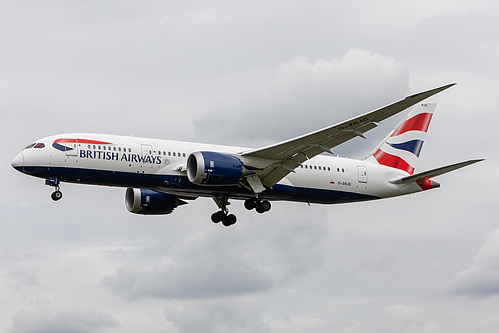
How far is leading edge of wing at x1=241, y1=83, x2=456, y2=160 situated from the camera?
38.1m

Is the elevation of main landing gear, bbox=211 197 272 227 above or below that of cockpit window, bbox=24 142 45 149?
below

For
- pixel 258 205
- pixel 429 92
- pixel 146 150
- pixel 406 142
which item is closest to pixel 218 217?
pixel 258 205

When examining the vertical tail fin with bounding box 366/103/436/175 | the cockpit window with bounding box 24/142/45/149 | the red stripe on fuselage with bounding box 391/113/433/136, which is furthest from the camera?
the red stripe on fuselage with bounding box 391/113/433/136

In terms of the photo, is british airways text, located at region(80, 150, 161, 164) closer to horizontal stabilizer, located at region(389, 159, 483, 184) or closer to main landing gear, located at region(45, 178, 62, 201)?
main landing gear, located at region(45, 178, 62, 201)

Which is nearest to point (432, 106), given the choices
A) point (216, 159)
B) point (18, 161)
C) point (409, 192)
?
point (409, 192)

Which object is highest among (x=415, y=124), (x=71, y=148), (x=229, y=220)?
(x=415, y=124)

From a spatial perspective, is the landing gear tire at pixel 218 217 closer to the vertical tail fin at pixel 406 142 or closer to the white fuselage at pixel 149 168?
the white fuselage at pixel 149 168

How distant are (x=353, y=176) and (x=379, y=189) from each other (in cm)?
218

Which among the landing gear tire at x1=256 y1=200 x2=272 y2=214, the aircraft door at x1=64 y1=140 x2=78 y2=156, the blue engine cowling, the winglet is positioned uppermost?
the blue engine cowling

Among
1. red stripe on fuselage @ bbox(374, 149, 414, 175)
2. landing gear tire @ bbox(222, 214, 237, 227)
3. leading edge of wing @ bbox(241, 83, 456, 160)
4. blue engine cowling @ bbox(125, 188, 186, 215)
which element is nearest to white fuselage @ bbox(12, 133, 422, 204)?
leading edge of wing @ bbox(241, 83, 456, 160)

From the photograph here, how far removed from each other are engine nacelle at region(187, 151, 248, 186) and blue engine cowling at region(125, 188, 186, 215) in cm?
831

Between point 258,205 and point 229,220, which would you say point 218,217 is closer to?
point 229,220

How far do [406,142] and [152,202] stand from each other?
17.6m

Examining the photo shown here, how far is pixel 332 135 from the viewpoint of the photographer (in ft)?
139
